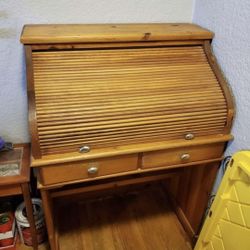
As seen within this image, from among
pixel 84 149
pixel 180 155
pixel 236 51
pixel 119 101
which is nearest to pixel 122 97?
pixel 119 101

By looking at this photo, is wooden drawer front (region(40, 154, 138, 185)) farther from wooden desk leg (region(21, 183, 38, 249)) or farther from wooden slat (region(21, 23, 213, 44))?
wooden slat (region(21, 23, 213, 44))

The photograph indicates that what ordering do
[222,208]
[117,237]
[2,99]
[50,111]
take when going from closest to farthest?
1. [50,111]
2. [222,208]
3. [2,99]
4. [117,237]

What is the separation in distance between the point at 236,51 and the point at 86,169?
0.75 meters

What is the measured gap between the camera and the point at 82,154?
93 centimetres

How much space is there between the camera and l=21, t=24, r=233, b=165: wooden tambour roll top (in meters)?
0.92

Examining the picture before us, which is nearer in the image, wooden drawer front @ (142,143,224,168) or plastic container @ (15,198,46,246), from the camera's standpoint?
wooden drawer front @ (142,143,224,168)

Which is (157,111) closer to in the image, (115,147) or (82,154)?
(115,147)

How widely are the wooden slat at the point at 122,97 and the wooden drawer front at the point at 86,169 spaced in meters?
0.07

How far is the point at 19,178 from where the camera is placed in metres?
1.12

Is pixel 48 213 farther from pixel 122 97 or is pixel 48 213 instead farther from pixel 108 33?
pixel 108 33

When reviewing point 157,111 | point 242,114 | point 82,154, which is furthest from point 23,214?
point 242,114

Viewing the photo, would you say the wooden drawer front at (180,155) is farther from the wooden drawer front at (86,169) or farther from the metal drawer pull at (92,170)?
the metal drawer pull at (92,170)

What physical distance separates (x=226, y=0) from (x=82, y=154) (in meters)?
0.85

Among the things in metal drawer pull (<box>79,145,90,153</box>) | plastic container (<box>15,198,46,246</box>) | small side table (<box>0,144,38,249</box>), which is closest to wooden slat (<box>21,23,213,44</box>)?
metal drawer pull (<box>79,145,90,153</box>)
